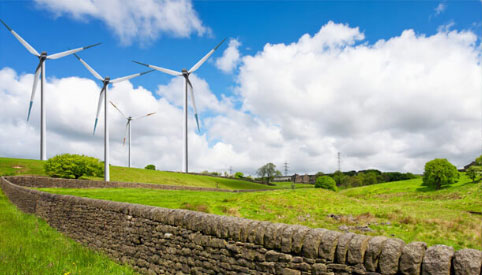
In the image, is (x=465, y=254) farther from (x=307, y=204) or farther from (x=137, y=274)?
(x=307, y=204)

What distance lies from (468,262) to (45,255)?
35.1 feet

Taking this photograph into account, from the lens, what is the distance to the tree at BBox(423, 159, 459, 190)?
49500mm

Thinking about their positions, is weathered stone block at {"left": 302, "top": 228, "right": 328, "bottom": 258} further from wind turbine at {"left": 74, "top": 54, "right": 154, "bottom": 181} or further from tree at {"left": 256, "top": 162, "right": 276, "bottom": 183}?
tree at {"left": 256, "top": 162, "right": 276, "bottom": 183}

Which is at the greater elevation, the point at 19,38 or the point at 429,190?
the point at 19,38

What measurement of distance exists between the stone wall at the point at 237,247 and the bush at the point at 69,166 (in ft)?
121

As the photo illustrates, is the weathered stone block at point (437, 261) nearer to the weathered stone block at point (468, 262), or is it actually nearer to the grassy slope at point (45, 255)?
the weathered stone block at point (468, 262)

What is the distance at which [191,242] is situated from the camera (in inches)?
284

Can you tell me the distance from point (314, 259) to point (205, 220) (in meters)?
2.88

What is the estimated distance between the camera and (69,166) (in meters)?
44.4

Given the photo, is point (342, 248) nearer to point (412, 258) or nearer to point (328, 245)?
point (328, 245)

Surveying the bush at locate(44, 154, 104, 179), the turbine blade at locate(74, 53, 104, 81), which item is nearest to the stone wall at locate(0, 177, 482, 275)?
the bush at locate(44, 154, 104, 179)

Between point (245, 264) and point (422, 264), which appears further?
point (245, 264)

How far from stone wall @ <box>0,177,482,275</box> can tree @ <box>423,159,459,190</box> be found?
52823 millimetres

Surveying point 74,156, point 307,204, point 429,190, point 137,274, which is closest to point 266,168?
point 429,190
